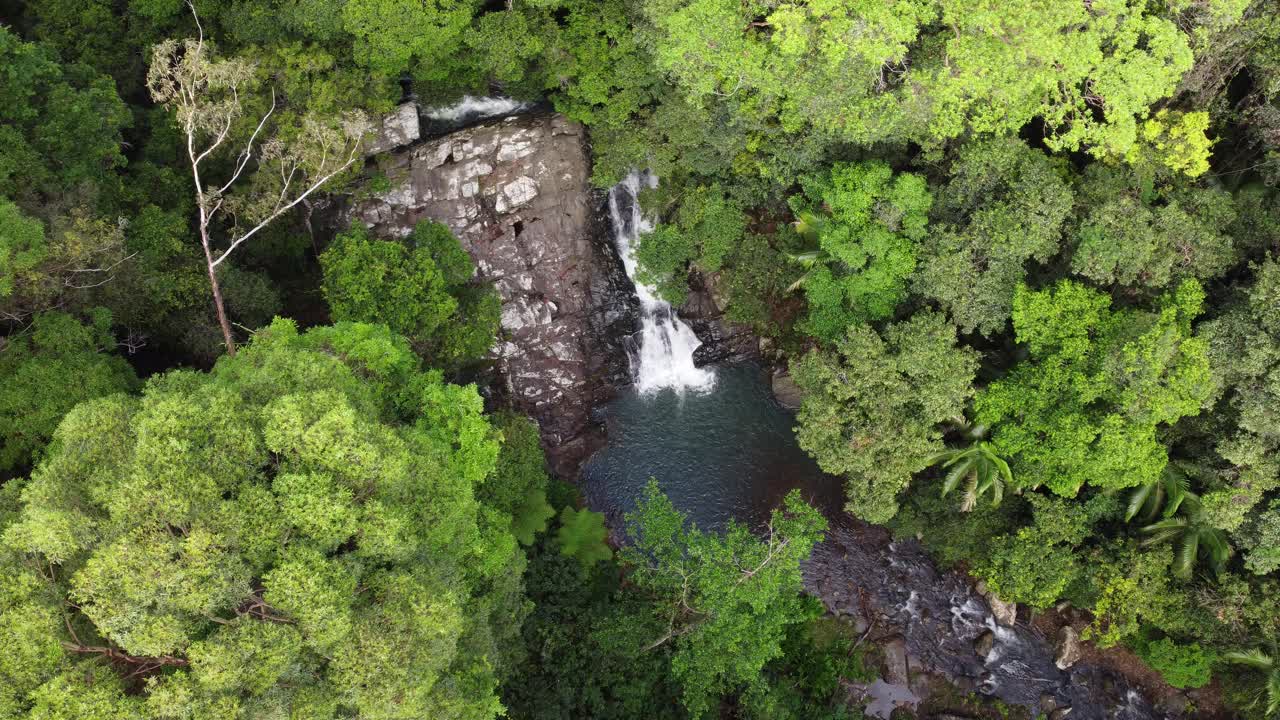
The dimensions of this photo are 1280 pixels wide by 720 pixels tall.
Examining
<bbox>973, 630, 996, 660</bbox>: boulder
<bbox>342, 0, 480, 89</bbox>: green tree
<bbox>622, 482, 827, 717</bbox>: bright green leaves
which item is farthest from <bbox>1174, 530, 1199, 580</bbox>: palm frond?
<bbox>342, 0, 480, 89</bbox>: green tree

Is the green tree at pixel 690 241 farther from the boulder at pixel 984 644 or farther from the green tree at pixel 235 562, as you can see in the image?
the boulder at pixel 984 644

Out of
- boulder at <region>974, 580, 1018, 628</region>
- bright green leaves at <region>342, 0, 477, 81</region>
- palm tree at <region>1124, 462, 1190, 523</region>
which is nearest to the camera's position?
palm tree at <region>1124, 462, 1190, 523</region>

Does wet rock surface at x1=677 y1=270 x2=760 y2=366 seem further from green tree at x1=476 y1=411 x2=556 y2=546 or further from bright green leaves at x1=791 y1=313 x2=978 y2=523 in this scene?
green tree at x1=476 y1=411 x2=556 y2=546

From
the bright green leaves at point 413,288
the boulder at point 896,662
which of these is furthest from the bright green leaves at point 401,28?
the boulder at point 896,662

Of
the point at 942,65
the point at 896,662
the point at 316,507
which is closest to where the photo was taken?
the point at 316,507

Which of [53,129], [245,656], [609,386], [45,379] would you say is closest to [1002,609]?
[609,386]

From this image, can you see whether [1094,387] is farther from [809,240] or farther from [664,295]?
[664,295]

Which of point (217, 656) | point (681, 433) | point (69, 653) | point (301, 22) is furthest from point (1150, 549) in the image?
point (301, 22)
